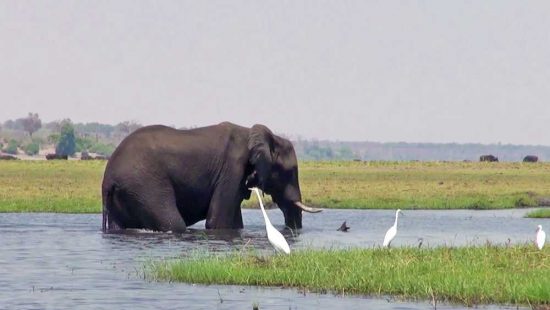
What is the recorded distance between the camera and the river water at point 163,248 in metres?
20.1

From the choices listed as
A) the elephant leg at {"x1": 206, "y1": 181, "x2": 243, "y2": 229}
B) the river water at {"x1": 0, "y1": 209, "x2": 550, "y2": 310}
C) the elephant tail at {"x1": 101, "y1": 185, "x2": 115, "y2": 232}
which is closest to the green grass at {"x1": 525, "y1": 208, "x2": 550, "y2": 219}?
the river water at {"x1": 0, "y1": 209, "x2": 550, "y2": 310}

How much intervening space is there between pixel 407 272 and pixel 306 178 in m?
50.6

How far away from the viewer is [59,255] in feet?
91.1

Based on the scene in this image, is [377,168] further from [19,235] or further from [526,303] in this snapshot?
[526,303]

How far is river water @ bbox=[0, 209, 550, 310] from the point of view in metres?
20.1

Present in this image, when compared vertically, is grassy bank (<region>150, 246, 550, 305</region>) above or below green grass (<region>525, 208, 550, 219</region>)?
above

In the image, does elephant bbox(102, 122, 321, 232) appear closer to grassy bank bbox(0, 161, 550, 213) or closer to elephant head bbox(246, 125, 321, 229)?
elephant head bbox(246, 125, 321, 229)

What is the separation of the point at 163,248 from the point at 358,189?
106 feet

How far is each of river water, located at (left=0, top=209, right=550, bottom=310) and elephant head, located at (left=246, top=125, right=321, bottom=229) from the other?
0.87 metres

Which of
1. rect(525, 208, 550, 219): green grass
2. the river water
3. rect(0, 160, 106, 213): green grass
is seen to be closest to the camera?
the river water

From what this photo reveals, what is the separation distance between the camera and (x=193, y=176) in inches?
1329

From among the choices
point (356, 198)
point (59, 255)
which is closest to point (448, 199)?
point (356, 198)

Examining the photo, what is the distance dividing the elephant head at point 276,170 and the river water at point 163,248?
87 cm

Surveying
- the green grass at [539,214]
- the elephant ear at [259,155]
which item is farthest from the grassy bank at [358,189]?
the elephant ear at [259,155]
